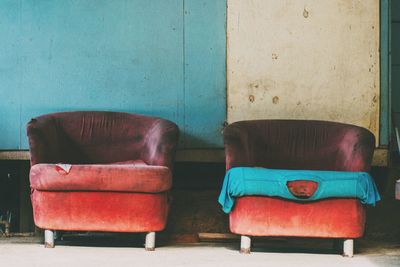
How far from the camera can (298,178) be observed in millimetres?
3674

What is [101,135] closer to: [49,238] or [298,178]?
[49,238]

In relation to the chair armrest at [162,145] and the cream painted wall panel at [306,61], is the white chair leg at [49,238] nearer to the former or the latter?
the chair armrest at [162,145]

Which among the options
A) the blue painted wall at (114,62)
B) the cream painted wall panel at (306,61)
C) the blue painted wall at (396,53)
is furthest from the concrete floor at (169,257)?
the blue painted wall at (396,53)

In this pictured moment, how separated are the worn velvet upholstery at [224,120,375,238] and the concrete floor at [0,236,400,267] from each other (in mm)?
177

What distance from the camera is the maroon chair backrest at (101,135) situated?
4.33m

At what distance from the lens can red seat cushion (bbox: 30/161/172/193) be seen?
12.1 feet

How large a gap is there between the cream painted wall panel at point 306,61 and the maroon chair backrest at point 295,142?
368 millimetres

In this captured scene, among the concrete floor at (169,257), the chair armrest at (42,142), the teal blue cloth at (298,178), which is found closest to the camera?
the concrete floor at (169,257)

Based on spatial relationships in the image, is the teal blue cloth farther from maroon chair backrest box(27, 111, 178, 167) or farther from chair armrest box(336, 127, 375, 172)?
maroon chair backrest box(27, 111, 178, 167)

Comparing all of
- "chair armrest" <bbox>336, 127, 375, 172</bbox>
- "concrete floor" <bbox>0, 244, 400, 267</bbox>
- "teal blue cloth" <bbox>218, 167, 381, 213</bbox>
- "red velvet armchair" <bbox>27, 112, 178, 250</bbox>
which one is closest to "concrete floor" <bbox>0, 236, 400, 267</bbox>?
"concrete floor" <bbox>0, 244, 400, 267</bbox>

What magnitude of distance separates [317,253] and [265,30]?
1707 mm

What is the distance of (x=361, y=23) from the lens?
4.74m

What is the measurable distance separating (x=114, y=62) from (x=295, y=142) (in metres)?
1.44

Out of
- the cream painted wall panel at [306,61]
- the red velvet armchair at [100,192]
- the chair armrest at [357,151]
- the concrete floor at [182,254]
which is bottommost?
the concrete floor at [182,254]
